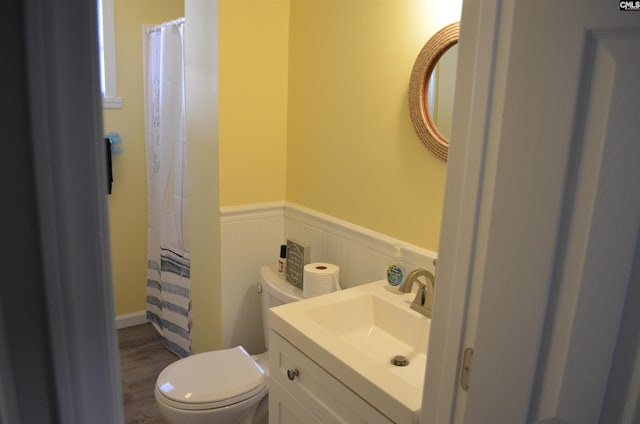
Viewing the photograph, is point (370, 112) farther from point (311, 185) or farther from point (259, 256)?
point (259, 256)

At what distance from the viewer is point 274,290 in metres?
2.00

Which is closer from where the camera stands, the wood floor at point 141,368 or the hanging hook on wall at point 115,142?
the wood floor at point 141,368

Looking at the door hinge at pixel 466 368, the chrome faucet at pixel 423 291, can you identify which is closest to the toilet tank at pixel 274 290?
the chrome faucet at pixel 423 291

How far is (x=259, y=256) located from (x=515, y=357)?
161 centimetres

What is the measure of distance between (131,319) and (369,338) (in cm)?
213

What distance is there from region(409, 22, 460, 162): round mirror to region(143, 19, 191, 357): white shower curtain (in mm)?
1335

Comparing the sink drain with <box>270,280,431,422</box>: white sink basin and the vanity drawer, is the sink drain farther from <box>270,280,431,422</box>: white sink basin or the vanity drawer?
the vanity drawer

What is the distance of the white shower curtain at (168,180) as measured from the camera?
99.3 inches

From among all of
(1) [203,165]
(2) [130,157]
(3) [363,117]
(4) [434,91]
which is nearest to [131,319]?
(2) [130,157]

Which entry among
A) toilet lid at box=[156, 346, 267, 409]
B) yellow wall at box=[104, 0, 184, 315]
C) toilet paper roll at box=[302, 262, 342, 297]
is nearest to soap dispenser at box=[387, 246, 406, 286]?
toilet paper roll at box=[302, 262, 342, 297]

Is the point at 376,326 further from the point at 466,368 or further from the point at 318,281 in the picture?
the point at 466,368

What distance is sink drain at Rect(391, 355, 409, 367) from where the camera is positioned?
56.5 inches

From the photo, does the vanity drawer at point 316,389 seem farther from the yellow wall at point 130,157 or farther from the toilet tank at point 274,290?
the yellow wall at point 130,157

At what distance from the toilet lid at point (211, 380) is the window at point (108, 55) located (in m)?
1.59
